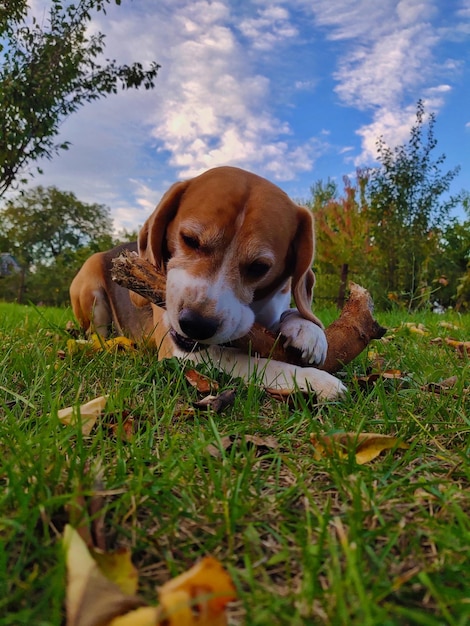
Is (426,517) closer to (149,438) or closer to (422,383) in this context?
(149,438)

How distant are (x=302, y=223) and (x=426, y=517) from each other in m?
2.35

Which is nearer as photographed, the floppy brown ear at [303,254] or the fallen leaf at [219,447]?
the fallen leaf at [219,447]

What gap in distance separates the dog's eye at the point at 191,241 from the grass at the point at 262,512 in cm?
117

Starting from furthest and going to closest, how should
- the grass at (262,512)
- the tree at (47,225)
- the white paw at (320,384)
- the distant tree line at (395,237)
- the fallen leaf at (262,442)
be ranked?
the tree at (47,225) < the distant tree line at (395,237) < the white paw at (320,384) < the fallen leaf at (262,442) < the grass at (262,512)

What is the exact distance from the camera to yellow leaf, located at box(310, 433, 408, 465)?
164 cm

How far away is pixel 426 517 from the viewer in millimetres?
1299

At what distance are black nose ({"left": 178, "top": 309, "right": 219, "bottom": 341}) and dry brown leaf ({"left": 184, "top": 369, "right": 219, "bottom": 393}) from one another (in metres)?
0.21

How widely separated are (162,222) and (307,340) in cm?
126

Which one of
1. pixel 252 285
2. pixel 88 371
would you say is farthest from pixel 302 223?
pixel 88 371

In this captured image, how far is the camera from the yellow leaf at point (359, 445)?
164 cm

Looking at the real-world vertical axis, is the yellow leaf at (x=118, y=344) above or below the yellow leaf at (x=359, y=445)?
above

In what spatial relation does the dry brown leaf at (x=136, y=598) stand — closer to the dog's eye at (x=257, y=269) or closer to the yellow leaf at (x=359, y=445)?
the yellow leaf at (x=359, y=445)

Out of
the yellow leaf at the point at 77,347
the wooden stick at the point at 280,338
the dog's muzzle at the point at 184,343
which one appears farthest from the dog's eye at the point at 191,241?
the yellow leaf at the point at 77,347

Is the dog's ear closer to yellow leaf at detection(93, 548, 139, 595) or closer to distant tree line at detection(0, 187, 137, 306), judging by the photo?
yellow leaf at detection(93, 548, 139, 595)
